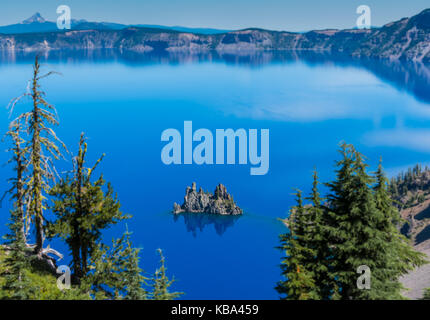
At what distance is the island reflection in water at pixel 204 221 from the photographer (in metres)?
104

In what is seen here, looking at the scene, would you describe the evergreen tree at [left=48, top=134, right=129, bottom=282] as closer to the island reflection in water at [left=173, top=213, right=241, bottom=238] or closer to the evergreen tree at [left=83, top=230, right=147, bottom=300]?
the evergreen tree at [left=83, top=230, right=147, bottom=300]

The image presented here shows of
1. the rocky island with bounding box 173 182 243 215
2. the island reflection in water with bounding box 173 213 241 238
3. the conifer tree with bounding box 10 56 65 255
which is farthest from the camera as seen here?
the rocky island with bounding box 173 182 243 215

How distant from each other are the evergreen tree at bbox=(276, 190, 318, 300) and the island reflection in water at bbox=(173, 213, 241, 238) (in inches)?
2942

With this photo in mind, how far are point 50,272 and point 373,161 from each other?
13048 centimetres

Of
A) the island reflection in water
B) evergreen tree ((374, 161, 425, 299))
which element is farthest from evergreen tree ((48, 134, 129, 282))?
the island reflection in water

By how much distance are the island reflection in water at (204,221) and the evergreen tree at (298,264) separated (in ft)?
245

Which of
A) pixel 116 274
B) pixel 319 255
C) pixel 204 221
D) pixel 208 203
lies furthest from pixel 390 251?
pixel 208 203

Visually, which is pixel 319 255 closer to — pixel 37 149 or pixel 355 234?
pixel 355 234

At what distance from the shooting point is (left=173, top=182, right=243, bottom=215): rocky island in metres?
109

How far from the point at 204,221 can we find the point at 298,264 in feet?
275
